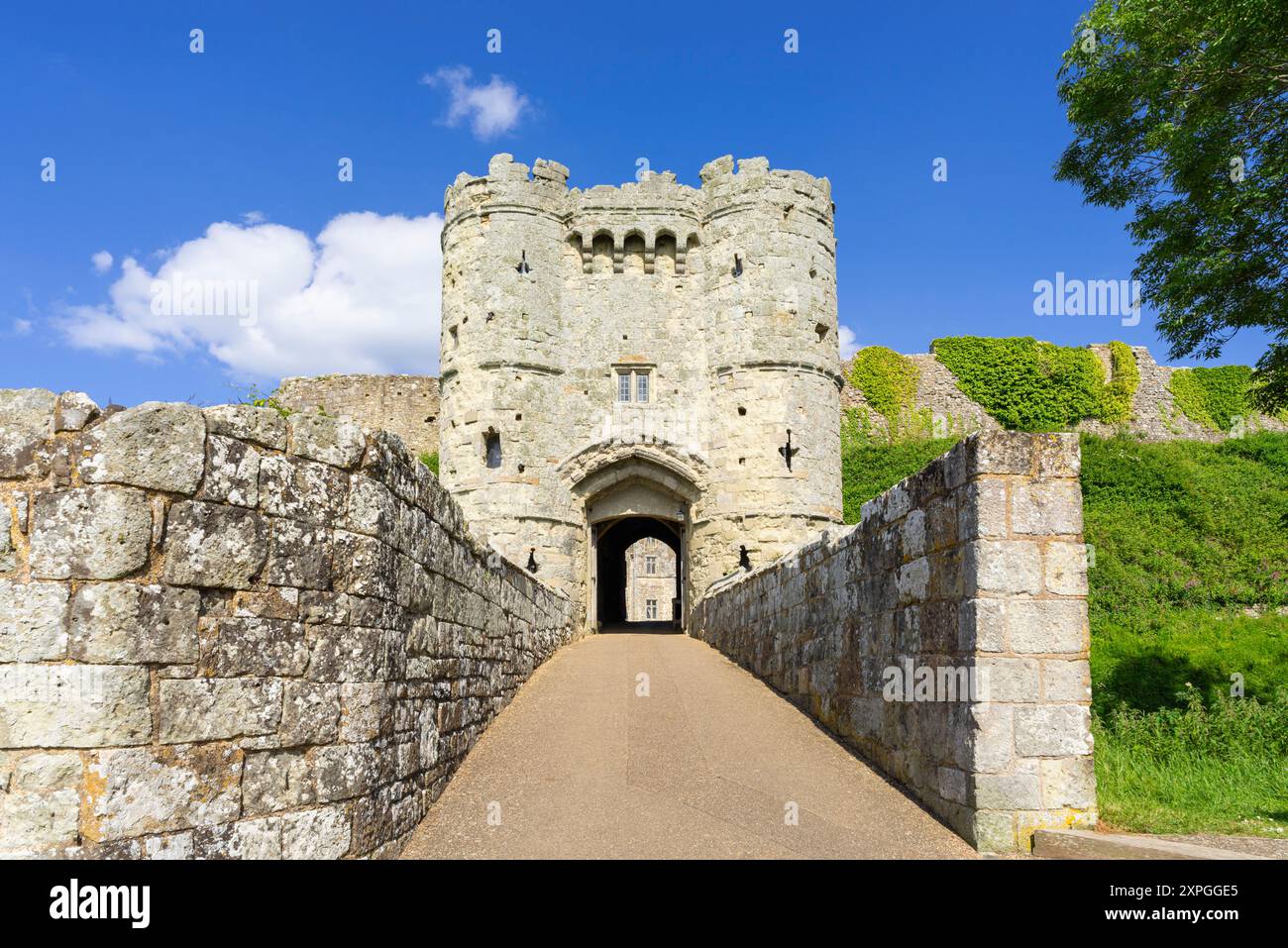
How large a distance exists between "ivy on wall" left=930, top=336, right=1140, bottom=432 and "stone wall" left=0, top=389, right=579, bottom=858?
2933 centimetres

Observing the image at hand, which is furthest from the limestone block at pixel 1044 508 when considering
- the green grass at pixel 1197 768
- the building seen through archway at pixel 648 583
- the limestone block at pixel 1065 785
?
the building seen through archway at pixel 648 583

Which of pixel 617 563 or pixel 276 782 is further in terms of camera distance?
pixel 617 563

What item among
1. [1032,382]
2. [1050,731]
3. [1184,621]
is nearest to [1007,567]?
[1050,731]

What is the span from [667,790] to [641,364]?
1673 cm

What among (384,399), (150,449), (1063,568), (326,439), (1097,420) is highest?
(384,399)

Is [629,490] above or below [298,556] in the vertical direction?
above

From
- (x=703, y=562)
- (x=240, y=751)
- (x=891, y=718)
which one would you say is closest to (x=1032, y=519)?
(x=891, y=718)

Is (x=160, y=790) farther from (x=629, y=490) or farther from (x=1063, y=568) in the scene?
(x=629, y=490)

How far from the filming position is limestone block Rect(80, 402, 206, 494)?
12.7 feet

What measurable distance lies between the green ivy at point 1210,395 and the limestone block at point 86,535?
3587cm

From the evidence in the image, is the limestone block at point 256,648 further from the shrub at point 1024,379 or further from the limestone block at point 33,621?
the shrub at point 1024,379

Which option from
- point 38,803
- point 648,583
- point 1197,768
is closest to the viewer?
point 38,803

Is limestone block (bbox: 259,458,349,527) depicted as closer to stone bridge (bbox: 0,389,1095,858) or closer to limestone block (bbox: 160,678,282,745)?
stone bridge (bbox: 0,389,1095,858)

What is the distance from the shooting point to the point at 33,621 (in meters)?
3.68
